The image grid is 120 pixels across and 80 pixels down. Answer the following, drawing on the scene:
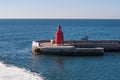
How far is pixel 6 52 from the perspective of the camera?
5038 cm

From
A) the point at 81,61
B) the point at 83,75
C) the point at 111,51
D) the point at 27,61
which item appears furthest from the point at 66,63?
the point at 111,51

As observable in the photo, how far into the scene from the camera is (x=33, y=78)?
28844 millimetres

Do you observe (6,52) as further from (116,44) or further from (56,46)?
(116,44)

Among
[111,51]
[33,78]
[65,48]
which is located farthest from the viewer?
[111,51]

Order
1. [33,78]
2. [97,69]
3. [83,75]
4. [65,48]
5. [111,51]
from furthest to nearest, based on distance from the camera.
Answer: [111,51], [65,48], [97,69], [83,75], [33,78]

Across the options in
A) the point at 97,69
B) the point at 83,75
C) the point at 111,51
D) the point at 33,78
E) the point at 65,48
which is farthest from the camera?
the point at 111,51

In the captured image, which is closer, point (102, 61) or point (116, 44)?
point (102, 61)

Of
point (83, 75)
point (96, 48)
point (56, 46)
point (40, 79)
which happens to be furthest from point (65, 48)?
point (40, 79)

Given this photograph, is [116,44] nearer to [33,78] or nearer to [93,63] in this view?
[93,63]

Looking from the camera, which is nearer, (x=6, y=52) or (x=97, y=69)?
(x=97, y=69)

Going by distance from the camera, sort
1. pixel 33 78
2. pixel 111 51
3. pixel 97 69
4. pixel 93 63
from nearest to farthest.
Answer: pixel 33 78 < pixel 97 69 < pixel 93 63 < pixel 111 51

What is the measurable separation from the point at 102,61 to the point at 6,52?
15.5 metres

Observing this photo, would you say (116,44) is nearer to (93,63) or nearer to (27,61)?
(93,63)

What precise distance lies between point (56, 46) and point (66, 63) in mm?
6491
